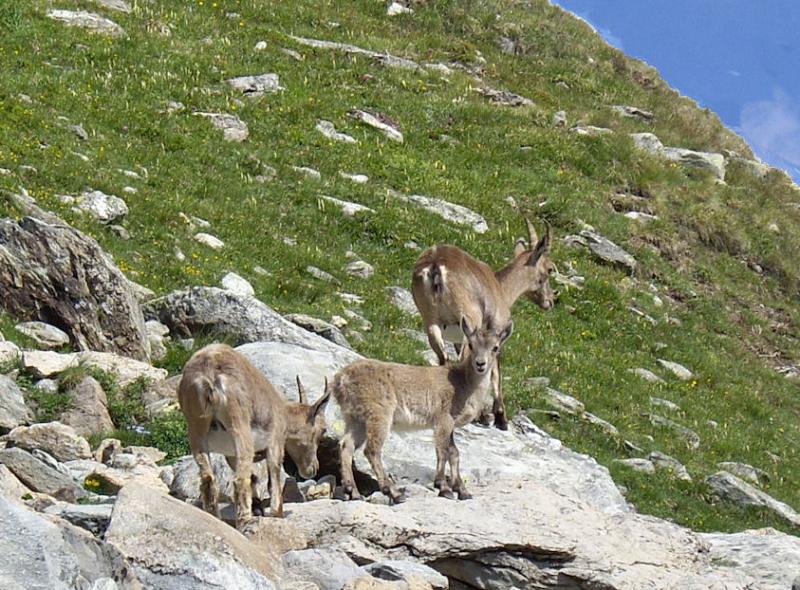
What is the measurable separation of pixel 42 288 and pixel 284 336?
10.2 feet

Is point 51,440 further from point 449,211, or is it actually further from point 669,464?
point 449,211

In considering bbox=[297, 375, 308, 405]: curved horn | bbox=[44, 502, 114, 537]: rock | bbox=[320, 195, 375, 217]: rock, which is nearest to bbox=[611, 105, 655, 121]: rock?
bbox=[320, 195, 375, 217]: rock

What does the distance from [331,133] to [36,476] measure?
751 inches

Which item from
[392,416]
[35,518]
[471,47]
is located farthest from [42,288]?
[471,47]

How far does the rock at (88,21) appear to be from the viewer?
97.2 feet

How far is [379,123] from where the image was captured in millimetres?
30188

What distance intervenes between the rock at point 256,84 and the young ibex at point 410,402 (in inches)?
661

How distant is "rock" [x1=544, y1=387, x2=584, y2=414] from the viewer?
64.6ft

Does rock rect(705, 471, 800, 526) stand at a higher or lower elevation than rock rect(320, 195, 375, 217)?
lower

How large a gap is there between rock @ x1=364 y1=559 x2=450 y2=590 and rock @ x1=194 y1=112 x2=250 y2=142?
17.9 meters

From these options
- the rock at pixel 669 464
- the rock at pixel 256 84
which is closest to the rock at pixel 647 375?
the rock at pixel 669 464

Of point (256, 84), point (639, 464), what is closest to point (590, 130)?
point (256, 84)

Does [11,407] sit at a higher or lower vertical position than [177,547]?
lower

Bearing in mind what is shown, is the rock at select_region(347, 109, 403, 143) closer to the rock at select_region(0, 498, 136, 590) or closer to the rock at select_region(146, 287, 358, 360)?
the rock at select_region(146, 287, 358, 360)
